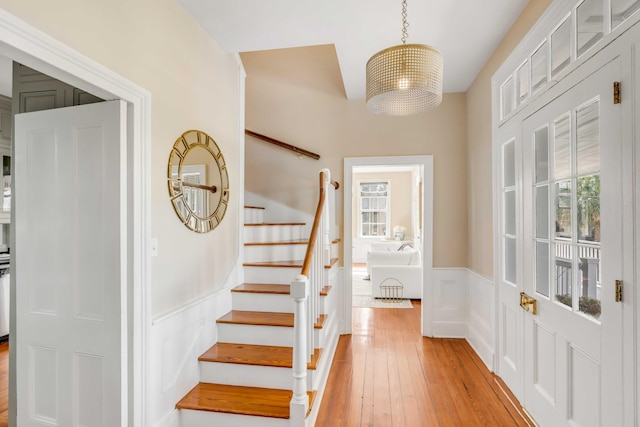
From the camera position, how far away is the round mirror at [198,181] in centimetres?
220

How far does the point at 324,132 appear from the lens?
406 cm

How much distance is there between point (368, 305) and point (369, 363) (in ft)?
6.80

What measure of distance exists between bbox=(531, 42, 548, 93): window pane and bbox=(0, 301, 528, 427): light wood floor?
2.29 meters

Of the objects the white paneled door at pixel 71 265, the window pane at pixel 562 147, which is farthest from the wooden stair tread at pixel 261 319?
the window pane at pixel 562 147

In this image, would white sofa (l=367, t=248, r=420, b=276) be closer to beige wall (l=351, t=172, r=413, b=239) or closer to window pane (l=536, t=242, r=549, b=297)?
window pane (l=536, t=242, r=549, b=297)

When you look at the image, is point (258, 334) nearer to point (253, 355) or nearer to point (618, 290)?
point (253, 355)

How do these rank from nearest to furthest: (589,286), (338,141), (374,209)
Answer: (589,286) → (338,141) → (374,209)

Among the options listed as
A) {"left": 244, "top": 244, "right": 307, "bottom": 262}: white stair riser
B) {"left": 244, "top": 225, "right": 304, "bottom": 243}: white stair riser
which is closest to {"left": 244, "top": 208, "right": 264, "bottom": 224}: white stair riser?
{"left": 244, "top": 225, "right": 304, "bottom": 243}: white stair riser

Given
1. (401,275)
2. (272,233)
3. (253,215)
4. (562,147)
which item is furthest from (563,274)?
(401,275)

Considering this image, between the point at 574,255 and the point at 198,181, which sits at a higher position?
the point at 198,181

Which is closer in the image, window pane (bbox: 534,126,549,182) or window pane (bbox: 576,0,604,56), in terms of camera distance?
window pane (bbox: 576,0,604,56)

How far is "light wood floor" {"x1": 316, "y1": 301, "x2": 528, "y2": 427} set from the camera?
2309 millimetres

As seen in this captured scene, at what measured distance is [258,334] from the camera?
8.55ft

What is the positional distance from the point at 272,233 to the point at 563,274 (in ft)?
8.59
